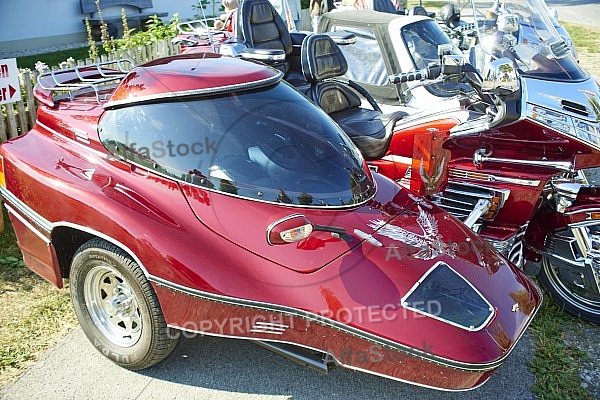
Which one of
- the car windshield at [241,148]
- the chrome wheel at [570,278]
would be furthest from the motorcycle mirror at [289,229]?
the chrome wheel at [570,278]

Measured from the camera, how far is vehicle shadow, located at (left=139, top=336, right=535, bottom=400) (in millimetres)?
3041

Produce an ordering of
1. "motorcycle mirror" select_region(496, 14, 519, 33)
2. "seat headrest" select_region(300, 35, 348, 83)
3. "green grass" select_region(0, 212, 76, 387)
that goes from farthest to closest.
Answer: "seat headrest" select_region(300, 35, 348, 83)
"motorcycle mirror" select_region(496, 14, 519, 33)
"green grass" select_region(0, 212, 76, 387)

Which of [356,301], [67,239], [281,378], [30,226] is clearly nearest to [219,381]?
[281,378]

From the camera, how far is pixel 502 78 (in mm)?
3602

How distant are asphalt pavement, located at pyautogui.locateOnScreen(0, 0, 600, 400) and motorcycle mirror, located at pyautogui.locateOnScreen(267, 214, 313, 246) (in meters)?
0.89

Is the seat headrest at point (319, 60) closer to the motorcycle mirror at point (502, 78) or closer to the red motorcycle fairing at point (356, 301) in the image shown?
the motorcycle mirror at point (502, 78)

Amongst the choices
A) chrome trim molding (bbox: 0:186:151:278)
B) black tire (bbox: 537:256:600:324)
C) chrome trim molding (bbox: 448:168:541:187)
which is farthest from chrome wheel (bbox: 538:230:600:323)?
chrome trim molding (bbox: 0:186:151:278)

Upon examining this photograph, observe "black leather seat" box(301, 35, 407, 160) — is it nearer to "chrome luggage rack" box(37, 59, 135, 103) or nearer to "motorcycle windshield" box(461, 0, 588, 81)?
"motorcycle windshield" box(461, 0, 588, 81)

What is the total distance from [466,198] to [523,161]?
412 millimetres

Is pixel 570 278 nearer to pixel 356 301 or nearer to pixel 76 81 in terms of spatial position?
pixel 356 301

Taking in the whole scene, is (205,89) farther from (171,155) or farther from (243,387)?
(243,387)

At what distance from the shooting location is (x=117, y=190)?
2.98m

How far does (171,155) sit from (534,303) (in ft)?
6.46

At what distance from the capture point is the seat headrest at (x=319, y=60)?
492 cm
